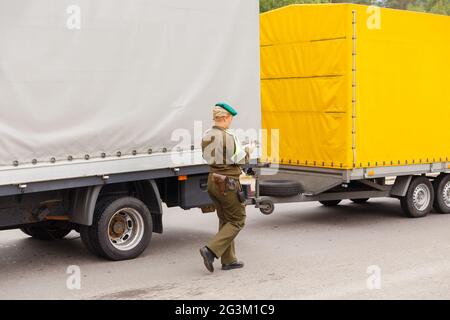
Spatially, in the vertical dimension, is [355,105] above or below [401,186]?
above

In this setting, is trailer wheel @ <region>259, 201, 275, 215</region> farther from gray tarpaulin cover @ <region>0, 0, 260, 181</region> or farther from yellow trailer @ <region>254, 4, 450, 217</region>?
gray tarpaulin cover @ <region>0, 0, 260, 181</region>

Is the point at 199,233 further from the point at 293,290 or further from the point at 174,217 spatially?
the point at 293,290

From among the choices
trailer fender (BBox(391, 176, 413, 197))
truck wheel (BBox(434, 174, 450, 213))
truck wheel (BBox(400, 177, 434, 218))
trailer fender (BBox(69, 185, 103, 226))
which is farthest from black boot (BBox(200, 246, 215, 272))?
truck wheel (BBox(434, 174, 450, 213))

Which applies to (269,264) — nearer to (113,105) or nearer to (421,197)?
(113,105)

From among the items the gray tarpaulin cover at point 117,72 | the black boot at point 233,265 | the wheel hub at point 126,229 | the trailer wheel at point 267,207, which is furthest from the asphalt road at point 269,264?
the gray tarpaulin cover at point 117,72

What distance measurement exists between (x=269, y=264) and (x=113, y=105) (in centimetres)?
260

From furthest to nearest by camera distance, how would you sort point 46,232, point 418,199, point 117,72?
1. point 418,199
2. point 46,232
3. point 117,72

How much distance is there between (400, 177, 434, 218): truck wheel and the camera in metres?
11.4

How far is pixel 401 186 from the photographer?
11.4 metres

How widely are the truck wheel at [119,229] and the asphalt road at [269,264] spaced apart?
0.16 meters

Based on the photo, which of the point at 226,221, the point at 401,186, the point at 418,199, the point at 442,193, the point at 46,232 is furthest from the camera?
the point at 442,193

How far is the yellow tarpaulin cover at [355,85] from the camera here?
10367 mm

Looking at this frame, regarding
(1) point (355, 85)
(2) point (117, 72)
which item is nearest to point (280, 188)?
(1) point (355, 85)

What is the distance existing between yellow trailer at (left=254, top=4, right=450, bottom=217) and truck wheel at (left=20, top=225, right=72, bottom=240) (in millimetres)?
2739
